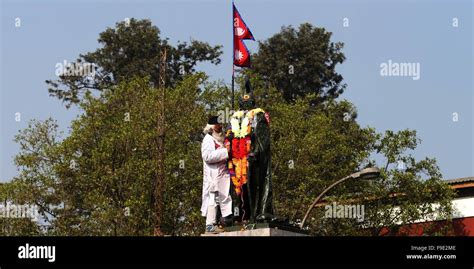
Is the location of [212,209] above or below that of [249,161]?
below

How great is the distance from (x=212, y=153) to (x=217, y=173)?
0.41 meters

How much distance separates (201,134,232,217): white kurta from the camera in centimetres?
1859

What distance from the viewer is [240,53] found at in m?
20.9

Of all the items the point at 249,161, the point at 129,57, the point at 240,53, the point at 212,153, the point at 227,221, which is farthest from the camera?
the point at 129,57

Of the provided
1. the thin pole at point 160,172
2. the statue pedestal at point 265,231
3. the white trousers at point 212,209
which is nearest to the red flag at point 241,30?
the white trousers at point 212,209

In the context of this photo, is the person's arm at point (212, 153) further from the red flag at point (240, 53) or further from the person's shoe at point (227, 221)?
the red flag at point (240, 53)

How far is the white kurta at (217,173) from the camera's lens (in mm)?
18594

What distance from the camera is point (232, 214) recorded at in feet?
60.9

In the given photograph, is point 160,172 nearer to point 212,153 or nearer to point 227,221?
point 212,153

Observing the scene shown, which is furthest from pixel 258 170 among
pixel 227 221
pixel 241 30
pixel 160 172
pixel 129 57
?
pixel 129 57

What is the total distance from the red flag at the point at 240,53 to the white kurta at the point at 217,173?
2578 mm

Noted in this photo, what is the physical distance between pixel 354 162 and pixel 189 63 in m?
23.8
